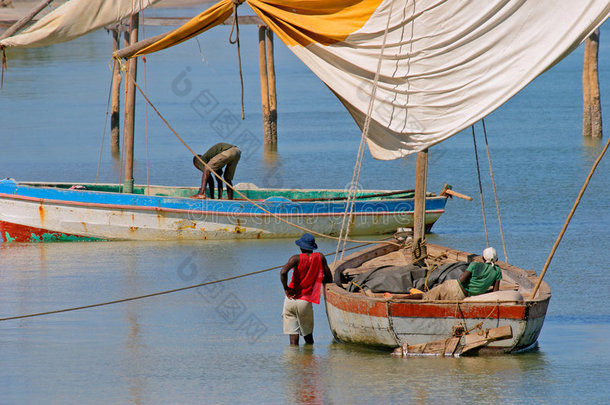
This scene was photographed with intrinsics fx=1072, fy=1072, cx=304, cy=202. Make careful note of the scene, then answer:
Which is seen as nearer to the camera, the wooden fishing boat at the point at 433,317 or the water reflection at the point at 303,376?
the water reflection at the point at 303,376

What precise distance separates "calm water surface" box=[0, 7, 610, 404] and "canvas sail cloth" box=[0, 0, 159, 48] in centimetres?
380

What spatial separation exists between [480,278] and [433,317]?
0.86m

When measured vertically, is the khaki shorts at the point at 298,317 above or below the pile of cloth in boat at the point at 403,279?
below

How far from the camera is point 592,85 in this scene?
30.2 metres

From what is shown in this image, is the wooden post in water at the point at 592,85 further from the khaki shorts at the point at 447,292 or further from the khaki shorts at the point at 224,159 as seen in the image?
the khaki shorts at the point at 447,292

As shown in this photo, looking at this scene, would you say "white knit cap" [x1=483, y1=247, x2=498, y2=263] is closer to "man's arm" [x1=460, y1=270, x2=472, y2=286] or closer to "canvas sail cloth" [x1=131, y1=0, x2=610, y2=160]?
"man's arm" [x1=460, y1=270, x2=472, y2=286]

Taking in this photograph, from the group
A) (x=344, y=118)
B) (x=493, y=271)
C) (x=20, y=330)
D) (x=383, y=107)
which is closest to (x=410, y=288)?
(x=493, y=271)

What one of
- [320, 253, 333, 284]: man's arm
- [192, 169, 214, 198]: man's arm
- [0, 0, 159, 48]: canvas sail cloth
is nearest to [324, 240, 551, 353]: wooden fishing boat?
[320, 253, 333, 284]: man's arm

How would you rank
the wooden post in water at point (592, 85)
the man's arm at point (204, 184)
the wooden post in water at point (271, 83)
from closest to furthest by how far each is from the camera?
the man's arm at point (204, 184) < the wooden post in water at point (592, 85) < the wooden post in water at point (271, 83)

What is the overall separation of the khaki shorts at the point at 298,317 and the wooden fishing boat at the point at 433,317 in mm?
318

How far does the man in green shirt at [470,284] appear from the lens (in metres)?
11.9

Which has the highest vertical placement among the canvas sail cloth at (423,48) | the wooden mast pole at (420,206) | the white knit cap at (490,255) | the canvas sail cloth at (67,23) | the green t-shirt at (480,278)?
the canvas sail cloth at (67,23)

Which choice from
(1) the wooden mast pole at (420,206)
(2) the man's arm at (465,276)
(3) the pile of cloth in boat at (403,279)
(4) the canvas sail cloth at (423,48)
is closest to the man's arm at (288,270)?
(3) the pile of cloth in boat at (403,279)

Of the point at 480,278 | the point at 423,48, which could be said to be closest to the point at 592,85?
the point at 423,48
